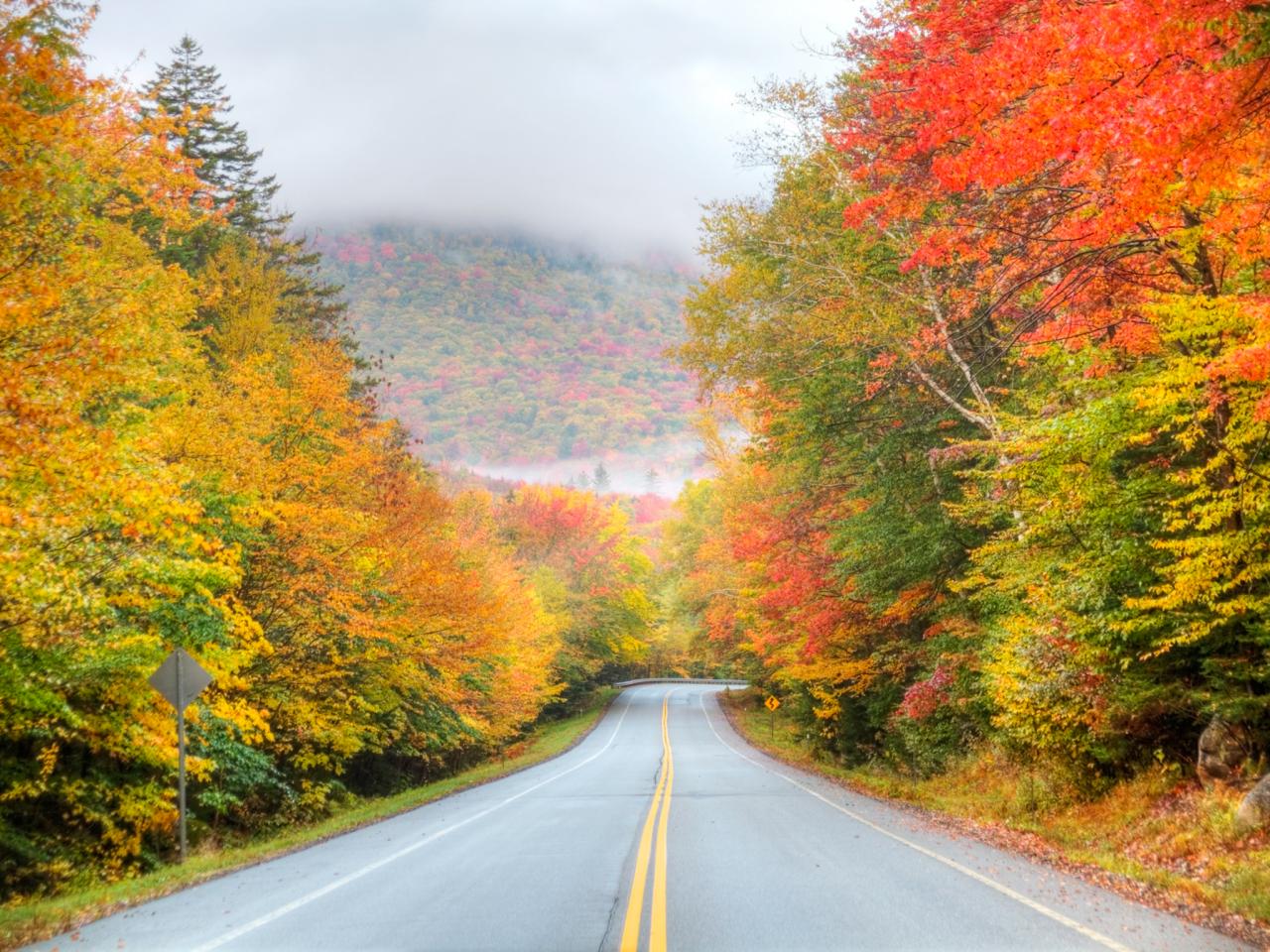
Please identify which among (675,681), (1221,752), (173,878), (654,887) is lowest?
(675,681)

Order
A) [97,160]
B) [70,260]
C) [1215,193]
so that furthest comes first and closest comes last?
1. [97,160]
2. [70,260]
3. [1215,193]

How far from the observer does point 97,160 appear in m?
11.6

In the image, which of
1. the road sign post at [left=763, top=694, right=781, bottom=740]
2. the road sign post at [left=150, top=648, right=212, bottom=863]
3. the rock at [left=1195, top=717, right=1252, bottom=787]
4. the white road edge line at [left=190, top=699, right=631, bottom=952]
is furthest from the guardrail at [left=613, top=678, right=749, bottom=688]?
the road sign post at [left=150, top=648, right=212, bottom=863]

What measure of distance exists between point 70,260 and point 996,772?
56.1 feet

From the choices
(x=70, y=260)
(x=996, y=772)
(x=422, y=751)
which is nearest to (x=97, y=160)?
(x=70, y=260)

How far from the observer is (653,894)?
7.81m

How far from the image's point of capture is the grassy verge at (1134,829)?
751cm

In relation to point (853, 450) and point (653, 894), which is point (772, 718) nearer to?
point (853, 450)

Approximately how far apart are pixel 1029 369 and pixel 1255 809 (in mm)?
8547

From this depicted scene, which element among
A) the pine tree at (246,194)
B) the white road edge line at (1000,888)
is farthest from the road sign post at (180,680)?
the pine tree at (246,194)

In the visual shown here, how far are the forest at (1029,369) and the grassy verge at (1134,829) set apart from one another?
504mm

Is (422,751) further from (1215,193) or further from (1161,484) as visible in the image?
(1215,193)

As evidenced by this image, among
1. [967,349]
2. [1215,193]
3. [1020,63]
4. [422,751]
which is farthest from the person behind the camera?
[422,751]

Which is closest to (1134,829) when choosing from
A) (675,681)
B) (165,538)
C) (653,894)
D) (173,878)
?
(653,894)
